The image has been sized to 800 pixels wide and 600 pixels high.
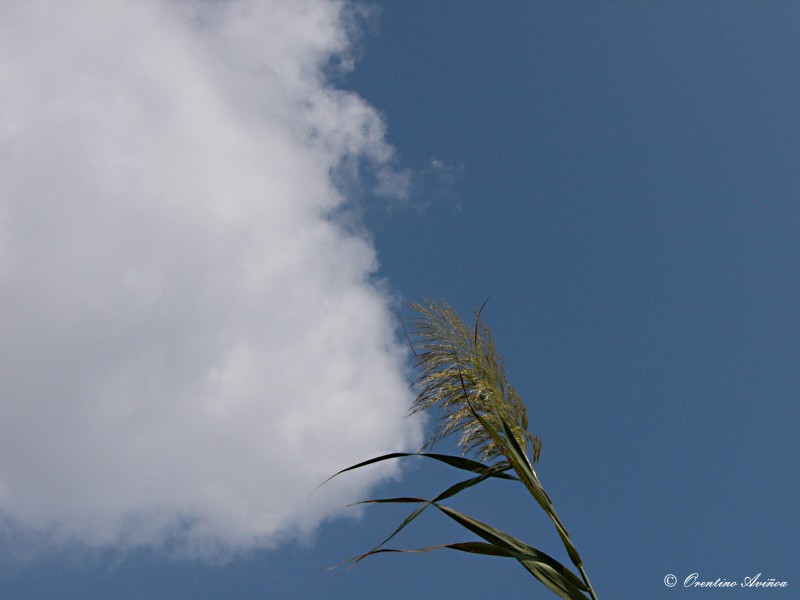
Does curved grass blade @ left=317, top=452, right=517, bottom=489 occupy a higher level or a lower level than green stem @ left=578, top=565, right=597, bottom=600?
higher

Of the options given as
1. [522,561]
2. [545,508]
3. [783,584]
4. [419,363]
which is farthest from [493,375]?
[783,584]

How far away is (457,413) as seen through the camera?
10.8 ft

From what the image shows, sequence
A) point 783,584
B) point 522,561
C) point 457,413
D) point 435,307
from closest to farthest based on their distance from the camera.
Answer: point 522,561
point 457,413
point 435,307
point 783,584

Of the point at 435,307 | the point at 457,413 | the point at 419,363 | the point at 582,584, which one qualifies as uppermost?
the point at 435,307

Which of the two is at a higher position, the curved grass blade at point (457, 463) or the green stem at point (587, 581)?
the curved grass blade at point (457, 463)

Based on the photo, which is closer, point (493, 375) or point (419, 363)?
point (493, 375)

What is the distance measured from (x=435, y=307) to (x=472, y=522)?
4.55 ft

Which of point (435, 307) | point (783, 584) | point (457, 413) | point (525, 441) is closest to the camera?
point (525, 441)

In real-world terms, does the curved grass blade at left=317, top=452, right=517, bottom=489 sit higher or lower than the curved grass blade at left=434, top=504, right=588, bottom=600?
higher

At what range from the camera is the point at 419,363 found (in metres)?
3.54

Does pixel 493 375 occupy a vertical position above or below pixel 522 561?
above

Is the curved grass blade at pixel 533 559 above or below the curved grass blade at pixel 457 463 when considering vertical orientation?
below

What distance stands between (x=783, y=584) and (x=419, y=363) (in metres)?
4.11

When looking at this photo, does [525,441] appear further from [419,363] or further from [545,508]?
[419,363]
